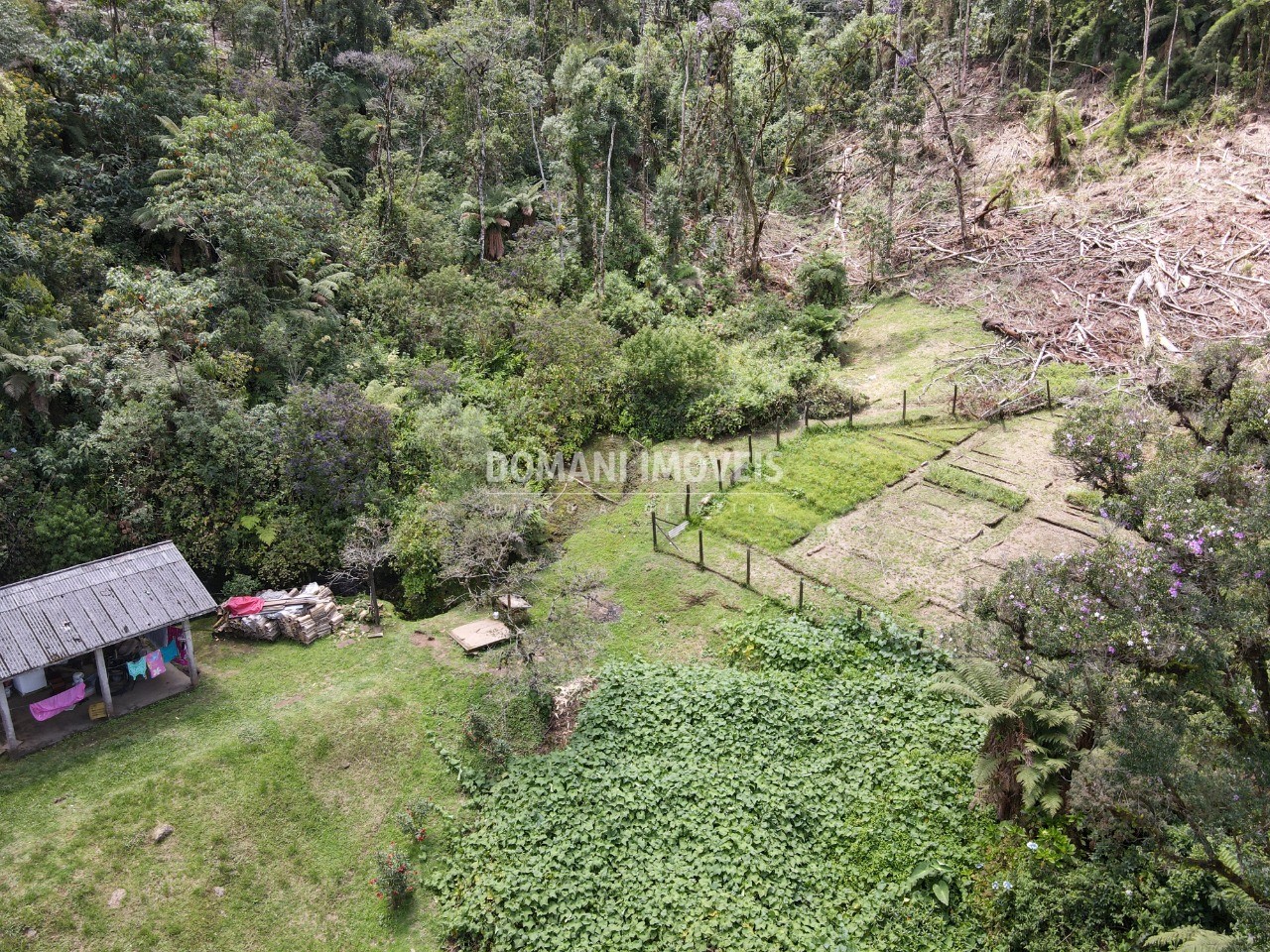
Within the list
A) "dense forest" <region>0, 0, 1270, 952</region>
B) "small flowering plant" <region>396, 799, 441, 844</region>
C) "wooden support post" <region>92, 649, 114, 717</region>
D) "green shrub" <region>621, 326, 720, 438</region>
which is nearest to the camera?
"dense forest" <region>0, 0, 1270, 952</region>

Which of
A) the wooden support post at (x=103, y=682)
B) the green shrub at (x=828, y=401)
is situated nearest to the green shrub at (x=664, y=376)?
the green shrub at (x=828, y=401)

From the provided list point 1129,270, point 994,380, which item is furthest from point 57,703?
point 1129,270

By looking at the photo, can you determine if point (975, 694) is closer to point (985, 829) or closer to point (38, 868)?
point (985, 829)

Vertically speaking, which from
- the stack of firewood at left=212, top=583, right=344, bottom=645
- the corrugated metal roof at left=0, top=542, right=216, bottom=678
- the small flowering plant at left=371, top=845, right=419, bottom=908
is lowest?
the small flowering plant at left=371, top=845, right=419, bottom=908

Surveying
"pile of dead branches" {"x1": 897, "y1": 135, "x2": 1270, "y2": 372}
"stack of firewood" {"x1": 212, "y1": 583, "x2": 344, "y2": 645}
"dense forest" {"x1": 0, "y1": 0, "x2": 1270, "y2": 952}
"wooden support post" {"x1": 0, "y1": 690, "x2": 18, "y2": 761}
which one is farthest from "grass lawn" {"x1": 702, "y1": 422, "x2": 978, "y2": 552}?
"wooden support post" {"x1": 0, "y1": 690, "x2": 18, "y2": 761}

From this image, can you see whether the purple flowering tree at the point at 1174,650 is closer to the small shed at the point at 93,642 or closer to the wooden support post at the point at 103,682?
the small shed at the point at 93,642

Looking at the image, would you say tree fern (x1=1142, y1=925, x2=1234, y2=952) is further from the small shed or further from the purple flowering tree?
the small shed

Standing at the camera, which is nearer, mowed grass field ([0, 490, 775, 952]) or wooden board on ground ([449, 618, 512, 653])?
mowed grass field ([0, 490, 775, 952])

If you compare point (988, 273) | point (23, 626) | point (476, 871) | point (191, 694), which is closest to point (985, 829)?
point (476, 871)
